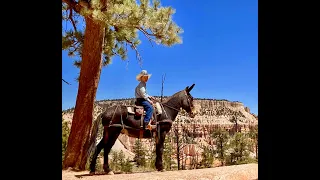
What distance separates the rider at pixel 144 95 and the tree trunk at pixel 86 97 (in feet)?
4.27

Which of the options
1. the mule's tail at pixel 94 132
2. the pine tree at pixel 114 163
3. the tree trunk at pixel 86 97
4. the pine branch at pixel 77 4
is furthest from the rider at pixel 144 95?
the pine tree at pixel 114 163

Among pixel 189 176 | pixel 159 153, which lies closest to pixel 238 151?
pixel 159 153

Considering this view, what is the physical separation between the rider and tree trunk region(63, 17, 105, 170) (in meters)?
1.30

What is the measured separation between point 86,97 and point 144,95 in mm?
1482

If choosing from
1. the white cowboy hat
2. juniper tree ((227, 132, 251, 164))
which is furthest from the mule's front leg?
juniper tree ((227, 132, 251, 164))

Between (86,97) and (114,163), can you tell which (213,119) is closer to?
(114,163)

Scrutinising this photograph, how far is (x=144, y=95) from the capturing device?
531cm

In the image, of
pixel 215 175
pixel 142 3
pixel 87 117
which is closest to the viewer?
pixel 215 175

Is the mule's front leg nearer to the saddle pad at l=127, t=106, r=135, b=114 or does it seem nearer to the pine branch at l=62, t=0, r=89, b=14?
the saddle pad at l=127, t=106, r=135, b=114
